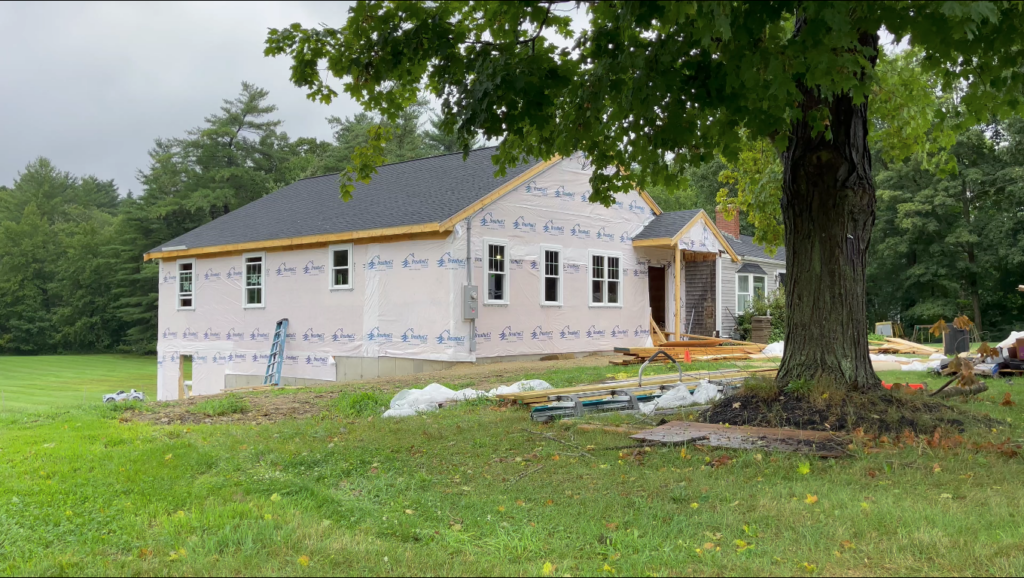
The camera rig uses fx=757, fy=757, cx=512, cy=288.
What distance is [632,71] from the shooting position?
20.1ft

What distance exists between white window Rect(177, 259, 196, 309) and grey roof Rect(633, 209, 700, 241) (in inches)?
533

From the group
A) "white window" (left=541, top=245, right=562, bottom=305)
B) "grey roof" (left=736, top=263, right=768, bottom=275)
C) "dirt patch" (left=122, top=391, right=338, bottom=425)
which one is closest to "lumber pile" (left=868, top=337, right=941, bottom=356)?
"grey roof" (left=736, top=263, right=768, bottom=275)

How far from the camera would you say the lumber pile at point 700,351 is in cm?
1752

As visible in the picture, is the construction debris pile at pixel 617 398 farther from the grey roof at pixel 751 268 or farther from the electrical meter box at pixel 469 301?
the grey roof at pixel 751 268

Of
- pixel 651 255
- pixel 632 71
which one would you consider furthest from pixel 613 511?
pixel 651 255

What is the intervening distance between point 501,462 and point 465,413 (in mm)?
2884

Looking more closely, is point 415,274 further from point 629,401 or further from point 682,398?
point 682,398

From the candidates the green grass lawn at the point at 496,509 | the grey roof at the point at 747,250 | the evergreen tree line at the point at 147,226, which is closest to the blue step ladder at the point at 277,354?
the green grass lawn at the point at 496,509

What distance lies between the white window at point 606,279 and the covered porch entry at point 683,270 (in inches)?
41.2

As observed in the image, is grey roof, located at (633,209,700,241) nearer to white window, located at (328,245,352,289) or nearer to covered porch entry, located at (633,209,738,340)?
covered porch entry, located at (633,209,738,340)

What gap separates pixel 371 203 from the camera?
20688 mm

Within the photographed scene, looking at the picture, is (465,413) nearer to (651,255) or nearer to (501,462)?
(501,462)

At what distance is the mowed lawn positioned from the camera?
21891 mm

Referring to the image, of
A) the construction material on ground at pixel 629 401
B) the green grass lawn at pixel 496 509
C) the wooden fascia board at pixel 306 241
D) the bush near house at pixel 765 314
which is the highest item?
the wooden fascia board at pixel 306 241
